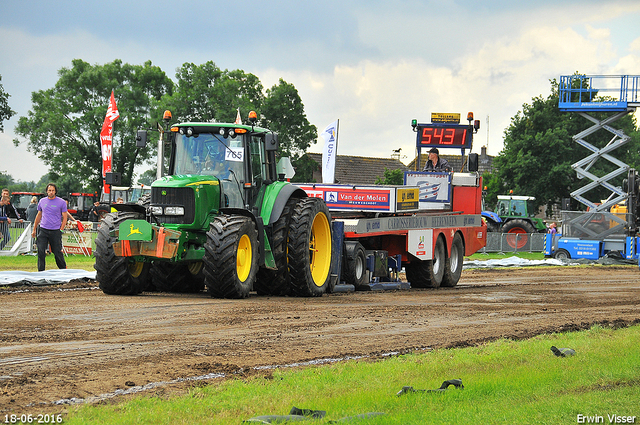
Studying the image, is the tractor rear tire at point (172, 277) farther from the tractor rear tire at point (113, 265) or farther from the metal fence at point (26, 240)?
the metal fence at point (26, 240)

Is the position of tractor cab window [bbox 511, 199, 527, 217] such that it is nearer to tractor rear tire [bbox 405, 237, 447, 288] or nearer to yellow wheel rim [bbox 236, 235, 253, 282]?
tractor rear tire [bbox 405, 237, 447, 288]

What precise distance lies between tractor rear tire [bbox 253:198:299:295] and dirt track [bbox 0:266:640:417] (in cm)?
49

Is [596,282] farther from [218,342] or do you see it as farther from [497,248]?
[497,248]

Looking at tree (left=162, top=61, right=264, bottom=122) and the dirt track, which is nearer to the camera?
the dirt track

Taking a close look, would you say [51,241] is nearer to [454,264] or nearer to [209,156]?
[209,156]

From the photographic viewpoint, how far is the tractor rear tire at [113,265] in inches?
440

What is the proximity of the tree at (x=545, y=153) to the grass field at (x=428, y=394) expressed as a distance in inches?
1858

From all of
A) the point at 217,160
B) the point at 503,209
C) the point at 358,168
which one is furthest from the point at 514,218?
the point at 217,160

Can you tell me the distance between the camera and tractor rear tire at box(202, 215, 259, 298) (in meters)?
10.7

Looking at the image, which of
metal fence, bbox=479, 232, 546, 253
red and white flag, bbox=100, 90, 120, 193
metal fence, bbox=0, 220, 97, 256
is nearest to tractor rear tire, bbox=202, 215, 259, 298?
red and white flag, bbox=100, 90, 120, 193

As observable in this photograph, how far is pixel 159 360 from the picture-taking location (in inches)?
259

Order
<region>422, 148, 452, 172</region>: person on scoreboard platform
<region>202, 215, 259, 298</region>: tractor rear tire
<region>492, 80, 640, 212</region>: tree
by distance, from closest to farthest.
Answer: <region>202, 215, 259, 298</region>: tractor rear tire
<region>422, 148, 452, 172</region>: person on scoreboard platform
<region>492, 80, 640, 212</region>: tree

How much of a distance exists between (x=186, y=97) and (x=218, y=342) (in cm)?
4572

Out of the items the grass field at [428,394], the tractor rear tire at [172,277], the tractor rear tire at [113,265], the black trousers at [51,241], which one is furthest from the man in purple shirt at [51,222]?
the grass field at [428,394]
